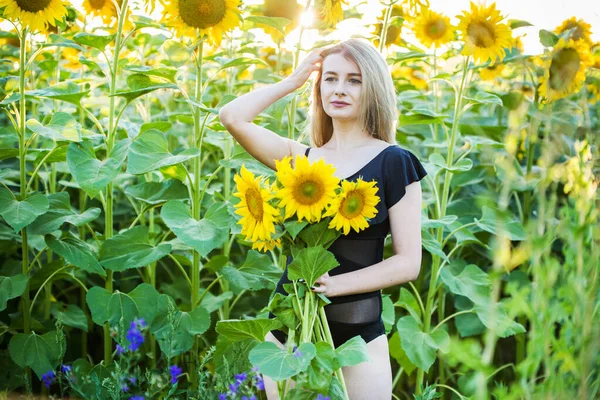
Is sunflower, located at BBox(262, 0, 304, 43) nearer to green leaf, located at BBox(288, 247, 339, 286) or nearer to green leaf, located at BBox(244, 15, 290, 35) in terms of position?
green leaf, located at BBox(244, 15, 290, 35)

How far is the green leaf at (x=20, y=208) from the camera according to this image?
217 centimetres

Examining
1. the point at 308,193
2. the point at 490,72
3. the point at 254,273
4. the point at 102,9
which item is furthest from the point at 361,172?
the point at 490,72

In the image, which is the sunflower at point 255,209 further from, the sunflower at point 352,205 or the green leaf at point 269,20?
the green leaf at point 269,20

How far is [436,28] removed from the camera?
2.95 meters

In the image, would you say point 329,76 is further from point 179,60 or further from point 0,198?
point 0,198

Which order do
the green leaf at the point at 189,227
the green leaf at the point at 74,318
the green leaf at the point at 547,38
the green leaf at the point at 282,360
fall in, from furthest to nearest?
1. the green leaf at the point at 547,38
2. the green leaf at the point at 74,318
3. the green leaf at the point at 189,227
4. the green leaf at the point at 282,360

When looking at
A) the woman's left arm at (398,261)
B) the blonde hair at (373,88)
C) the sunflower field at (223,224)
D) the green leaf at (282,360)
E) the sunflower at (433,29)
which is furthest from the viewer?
the sunflower at (433,29)

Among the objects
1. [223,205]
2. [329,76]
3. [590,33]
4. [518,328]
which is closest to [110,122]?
[223,205]

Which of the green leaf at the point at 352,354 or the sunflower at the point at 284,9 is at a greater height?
the sunflower at the point at 284,9

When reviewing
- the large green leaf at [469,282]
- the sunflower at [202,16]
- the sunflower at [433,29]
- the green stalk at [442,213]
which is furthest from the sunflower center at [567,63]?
the sunflower at [202,16]

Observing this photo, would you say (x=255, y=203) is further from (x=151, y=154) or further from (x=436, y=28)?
(x=436, y=28)

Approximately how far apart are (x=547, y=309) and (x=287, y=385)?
901 mm

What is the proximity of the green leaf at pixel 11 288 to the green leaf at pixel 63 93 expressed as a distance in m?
0.62

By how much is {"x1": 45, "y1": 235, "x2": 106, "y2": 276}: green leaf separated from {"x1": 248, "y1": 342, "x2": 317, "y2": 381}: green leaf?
94 cm
